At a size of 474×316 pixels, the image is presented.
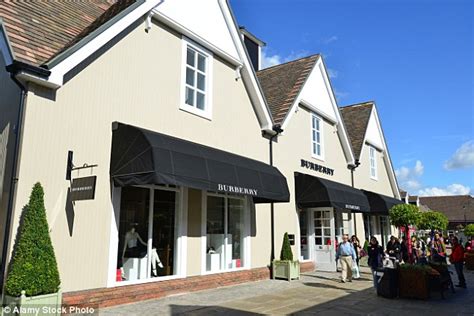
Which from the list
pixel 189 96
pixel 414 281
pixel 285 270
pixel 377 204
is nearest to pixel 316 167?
pixel 285 270

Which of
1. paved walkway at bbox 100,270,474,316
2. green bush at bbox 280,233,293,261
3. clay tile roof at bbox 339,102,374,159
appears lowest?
paved walkway at bbox 100,270,474,316

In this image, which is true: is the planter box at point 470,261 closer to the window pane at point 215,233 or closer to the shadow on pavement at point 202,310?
the window pane at point 215,233

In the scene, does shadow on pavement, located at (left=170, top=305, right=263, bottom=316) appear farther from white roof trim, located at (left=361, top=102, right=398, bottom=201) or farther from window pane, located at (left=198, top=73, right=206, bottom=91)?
white roof trim, located at (left=361, top=102, right=398, bottom=201)

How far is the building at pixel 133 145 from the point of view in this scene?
301 inches

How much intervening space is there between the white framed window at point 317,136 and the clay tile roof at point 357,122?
442 centimetres

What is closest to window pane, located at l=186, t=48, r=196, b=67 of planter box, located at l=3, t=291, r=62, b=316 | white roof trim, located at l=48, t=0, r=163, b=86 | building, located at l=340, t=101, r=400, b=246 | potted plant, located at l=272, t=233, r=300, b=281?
white roof trim, located at l=48, t=0, r=163, b=86

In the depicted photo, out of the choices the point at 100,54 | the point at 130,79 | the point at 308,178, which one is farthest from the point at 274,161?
the point at 100,54

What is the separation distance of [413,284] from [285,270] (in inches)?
170

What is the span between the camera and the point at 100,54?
897 cm

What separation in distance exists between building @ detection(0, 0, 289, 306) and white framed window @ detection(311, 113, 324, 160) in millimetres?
5452

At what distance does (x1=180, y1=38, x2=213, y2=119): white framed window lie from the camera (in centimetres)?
1124

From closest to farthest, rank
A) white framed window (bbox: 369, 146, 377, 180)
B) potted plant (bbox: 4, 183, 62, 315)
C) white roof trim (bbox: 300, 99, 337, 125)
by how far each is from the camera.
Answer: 1. potted plant (bbox: 4, 183, 62, 315)
2. white roof trim (bbox: 300, 99, 337, 125)
3. white framed window (bbox: 369, 146, 377, 180)

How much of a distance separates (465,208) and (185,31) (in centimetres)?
6645

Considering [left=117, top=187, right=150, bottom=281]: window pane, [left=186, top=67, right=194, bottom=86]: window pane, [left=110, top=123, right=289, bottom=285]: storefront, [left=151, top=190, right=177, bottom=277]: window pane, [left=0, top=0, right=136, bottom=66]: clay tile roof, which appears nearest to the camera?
[left=0, top=0, right=136, bottom=66]: clay tile roof
